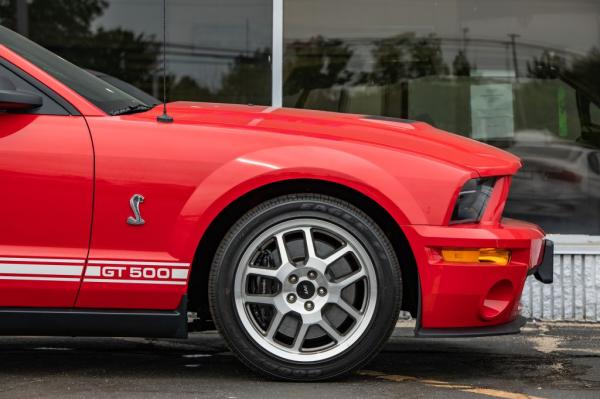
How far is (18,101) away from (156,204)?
68 cm

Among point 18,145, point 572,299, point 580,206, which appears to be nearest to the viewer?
point 18,145

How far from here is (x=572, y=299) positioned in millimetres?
7359

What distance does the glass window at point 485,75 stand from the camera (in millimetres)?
8367

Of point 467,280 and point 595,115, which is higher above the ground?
point 595,115

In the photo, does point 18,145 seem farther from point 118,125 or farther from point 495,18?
point 495,18

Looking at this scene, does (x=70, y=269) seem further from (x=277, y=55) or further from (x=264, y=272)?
(x=277, y=55)

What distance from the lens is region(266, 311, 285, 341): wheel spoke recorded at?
4809 mm

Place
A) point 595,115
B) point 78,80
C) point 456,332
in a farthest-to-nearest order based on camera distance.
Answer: point 595,115 < point 78,80 < point 456,332

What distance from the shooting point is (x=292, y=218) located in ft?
15.8

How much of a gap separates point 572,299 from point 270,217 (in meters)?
3.18

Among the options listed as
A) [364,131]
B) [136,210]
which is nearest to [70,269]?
[136,210]

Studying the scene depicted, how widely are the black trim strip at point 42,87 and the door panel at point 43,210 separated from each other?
13cm

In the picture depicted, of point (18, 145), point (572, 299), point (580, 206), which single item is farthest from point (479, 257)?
point (580, 206)

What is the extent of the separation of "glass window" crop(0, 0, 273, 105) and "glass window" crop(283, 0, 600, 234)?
0.81ft
